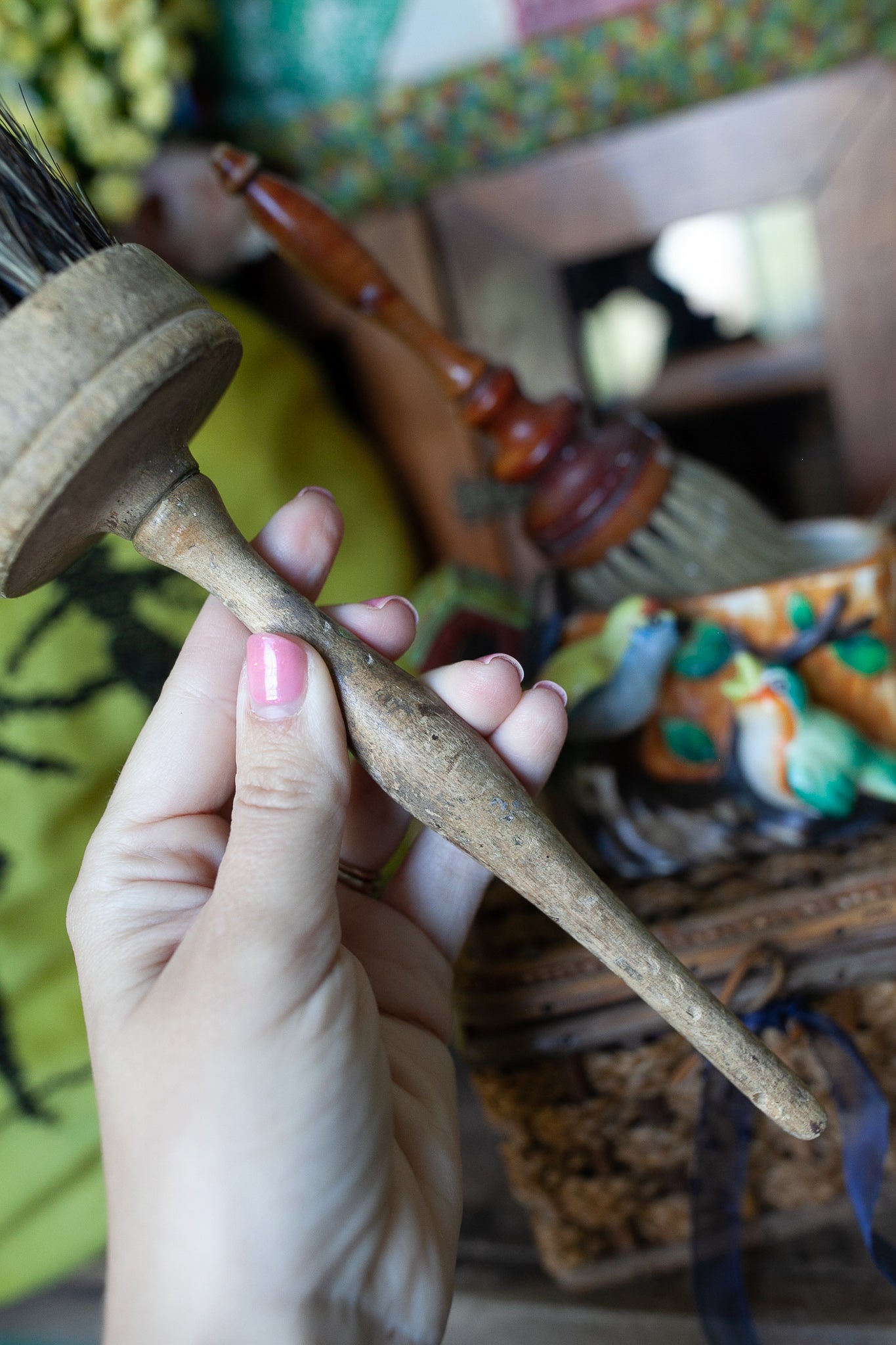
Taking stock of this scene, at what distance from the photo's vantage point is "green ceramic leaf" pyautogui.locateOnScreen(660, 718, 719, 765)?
606 millimetres

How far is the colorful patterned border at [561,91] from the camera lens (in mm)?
752

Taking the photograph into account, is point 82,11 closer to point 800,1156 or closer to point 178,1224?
point 178,1224

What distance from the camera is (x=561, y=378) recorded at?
2.96 ft

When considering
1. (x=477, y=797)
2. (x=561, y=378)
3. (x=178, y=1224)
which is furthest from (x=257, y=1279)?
(x=561, y=378)

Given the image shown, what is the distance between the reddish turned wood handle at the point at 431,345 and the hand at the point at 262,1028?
233 mm

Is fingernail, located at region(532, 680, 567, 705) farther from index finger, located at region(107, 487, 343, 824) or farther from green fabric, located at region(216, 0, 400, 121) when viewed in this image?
green fabric, located at region(216, 0, 400, 121)

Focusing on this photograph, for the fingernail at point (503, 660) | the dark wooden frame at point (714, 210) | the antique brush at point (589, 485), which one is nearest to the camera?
the fingernail at point (503, 660)

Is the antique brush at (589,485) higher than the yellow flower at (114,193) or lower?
lower

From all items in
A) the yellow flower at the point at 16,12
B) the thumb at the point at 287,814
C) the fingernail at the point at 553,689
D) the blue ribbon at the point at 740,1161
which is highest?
the yellow flower at the point at 16,12

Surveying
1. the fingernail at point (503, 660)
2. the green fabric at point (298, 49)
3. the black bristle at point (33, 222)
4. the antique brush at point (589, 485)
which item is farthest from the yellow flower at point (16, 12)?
the fingernail at point (503, 660)

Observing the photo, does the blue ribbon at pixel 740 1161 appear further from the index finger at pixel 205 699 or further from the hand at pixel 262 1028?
the index finger at pixel 205 699

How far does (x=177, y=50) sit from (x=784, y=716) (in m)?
0.68

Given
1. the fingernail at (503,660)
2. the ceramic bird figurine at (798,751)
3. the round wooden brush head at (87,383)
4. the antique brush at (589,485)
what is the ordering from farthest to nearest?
the antique brush at (589,485) → the ceramic bird figurine at (798,751) → the fingernail at (503,660) → the round wooden brush head at (87,383)

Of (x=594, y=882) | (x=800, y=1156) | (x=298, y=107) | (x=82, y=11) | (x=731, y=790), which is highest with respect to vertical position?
(x=82, y=11)
